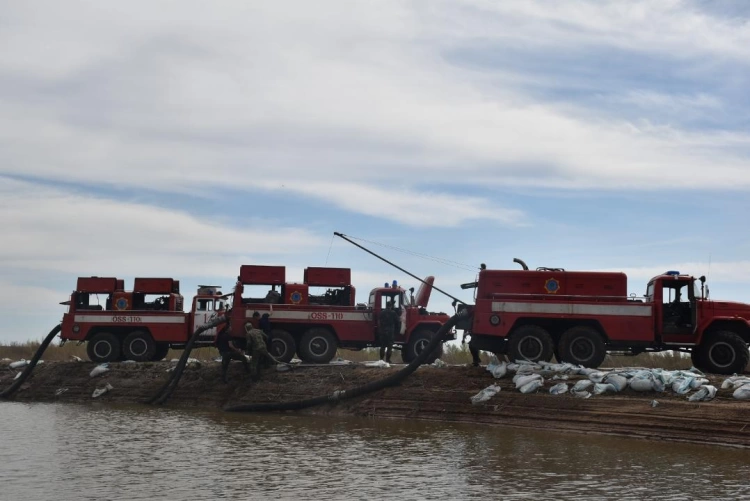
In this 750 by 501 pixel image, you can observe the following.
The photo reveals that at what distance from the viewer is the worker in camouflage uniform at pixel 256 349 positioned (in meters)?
26.2

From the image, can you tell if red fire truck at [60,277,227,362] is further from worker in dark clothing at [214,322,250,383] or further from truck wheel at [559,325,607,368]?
truck wheel at [559,325,607,368]

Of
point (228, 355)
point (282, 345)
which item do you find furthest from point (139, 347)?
point (282, 345)

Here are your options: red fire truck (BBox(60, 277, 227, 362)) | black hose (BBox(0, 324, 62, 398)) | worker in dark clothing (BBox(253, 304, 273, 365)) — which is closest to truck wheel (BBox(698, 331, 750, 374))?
worker in dark clothing (BBox(253, 304, 273, 365))

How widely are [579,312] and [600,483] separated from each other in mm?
9622

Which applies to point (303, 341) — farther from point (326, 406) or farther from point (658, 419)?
point (658, 419)

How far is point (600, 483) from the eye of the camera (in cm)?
1343

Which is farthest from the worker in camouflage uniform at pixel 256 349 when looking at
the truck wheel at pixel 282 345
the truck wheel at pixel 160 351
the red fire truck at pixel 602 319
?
the truck wheel at pixel 160 351

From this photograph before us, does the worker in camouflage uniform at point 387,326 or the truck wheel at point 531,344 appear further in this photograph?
the worker in camouflage uniform at point 387,326

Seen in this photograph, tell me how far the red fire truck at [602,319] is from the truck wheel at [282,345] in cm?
663

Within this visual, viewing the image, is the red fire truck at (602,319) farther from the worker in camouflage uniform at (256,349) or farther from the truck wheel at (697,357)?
the worker in camouflage uniform at (256,349)

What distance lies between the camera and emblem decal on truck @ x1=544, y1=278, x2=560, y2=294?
76.0 ft

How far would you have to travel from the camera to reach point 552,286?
76.1ft

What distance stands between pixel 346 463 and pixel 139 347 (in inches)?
726

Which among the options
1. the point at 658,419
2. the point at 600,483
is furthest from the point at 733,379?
the point at 600,483
